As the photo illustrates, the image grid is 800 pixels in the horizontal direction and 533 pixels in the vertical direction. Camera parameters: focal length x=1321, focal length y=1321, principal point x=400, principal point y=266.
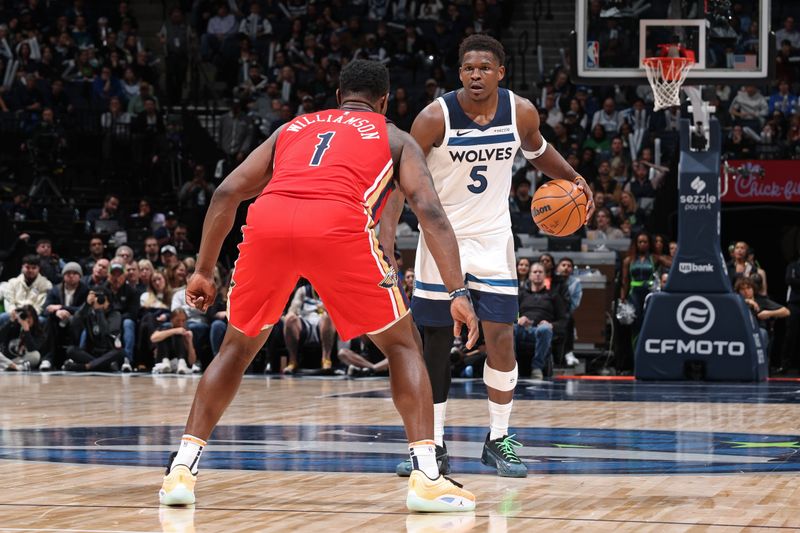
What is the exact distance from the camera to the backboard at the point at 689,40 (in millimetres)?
12266

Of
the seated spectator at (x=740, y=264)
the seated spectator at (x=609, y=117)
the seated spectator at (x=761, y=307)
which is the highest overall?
the seated spectator at (x=609, y=117)

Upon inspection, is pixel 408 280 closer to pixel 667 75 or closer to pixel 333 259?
pixel 667 75

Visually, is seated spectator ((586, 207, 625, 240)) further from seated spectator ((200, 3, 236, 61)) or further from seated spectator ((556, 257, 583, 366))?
seated spectator ((200, 3, 236, 61))

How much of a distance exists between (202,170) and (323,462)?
1258cm

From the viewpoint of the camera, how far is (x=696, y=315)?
12.6 meters

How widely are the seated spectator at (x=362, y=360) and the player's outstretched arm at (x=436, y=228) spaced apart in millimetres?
8869

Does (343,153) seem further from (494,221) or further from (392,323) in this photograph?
(494,221)

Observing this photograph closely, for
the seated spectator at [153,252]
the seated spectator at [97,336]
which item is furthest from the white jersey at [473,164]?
the seated spectator at [153,252]

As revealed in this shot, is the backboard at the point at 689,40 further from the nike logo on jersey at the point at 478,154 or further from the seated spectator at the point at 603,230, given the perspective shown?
the nike logo on jersey at the point at 478,154

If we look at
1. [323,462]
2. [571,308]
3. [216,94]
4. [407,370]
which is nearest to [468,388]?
[571,308]

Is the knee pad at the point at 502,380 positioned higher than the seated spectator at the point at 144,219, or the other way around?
the seated spectator at the point at 144,219

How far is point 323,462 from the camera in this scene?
614 cm

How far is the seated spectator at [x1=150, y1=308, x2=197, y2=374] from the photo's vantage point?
14.1 m

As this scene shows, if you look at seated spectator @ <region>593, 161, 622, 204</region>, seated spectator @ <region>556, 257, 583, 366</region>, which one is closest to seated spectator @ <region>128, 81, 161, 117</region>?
seated spectator @ <region>593, 161, 622, 204</region>
